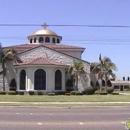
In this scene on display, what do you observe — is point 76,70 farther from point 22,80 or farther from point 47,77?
point 22,80

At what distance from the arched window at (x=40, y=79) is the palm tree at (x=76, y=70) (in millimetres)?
4548

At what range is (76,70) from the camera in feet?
156

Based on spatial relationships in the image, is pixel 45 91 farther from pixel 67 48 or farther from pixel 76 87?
pixel 67 48

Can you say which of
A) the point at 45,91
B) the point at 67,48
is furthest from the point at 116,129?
the point at 67,48

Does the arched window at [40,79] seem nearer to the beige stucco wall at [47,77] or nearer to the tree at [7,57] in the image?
the beige stucco wall at [47,77]

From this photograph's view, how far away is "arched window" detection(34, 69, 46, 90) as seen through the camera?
45.8 meters

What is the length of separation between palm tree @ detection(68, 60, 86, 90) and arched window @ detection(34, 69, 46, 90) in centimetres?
455

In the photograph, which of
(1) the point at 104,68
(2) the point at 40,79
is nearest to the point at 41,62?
(2) the point at 40,79

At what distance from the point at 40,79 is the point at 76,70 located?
561 centimetres

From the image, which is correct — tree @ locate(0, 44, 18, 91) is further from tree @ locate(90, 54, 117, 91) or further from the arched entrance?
tree @ locate(90, 54, 117, 91)

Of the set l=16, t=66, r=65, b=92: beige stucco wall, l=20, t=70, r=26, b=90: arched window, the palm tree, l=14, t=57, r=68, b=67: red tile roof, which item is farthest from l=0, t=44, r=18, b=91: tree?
the palm tree

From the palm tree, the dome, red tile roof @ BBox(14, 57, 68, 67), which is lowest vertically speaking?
the palm tree

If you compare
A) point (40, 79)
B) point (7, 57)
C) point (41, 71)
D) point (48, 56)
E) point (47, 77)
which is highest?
point (48, 56)

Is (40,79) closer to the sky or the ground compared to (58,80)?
closer to the sky
